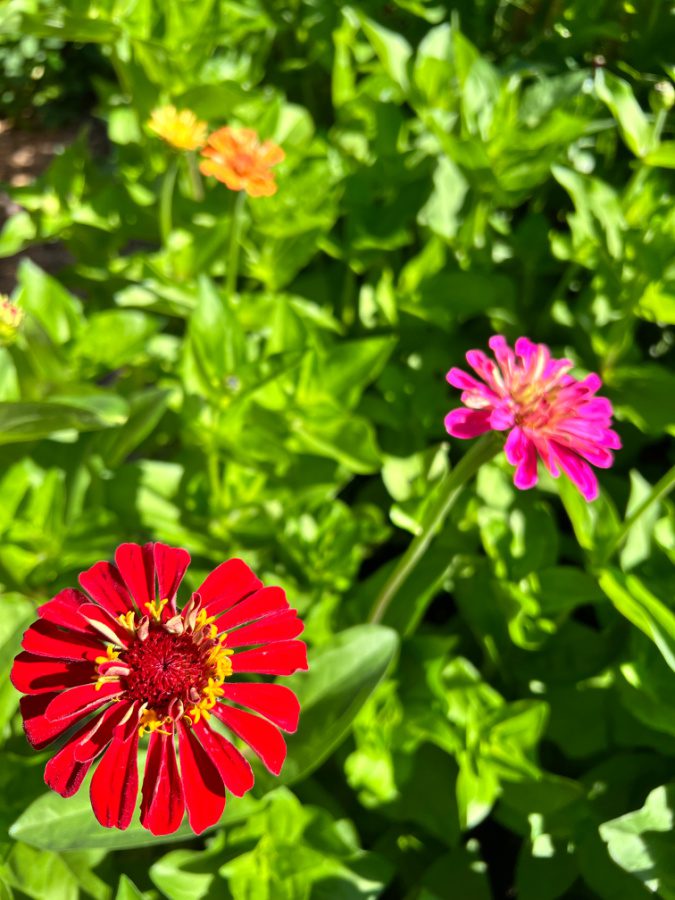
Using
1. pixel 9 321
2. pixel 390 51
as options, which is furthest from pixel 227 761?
pixel 390 51

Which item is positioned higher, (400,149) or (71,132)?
(400,149)

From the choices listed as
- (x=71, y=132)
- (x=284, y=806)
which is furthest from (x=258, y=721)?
(x=71, y=132)

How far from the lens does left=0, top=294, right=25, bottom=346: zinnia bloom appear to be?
1.00 metres

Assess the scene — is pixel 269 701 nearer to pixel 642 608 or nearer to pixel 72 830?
pixel 72 830

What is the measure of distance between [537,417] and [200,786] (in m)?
0.40

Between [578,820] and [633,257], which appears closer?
[578,820]

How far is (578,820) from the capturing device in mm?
946

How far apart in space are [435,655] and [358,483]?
1.43ft

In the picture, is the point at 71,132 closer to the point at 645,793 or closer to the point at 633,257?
the point at 633,257

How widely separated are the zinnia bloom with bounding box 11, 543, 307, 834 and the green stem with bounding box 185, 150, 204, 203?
2.79 feet

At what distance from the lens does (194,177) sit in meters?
1.33

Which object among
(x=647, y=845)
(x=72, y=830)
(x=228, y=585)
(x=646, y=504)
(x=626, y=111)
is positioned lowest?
(x=647, y=845)

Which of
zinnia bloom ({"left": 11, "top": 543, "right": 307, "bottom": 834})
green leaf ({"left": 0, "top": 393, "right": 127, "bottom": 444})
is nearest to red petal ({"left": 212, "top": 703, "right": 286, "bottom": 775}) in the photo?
zinnia bloom ({"left": 11, "top": 543, "right": 307, "bottom": 834})

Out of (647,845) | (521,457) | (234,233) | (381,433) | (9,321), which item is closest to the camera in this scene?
(521,457)
